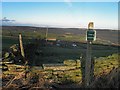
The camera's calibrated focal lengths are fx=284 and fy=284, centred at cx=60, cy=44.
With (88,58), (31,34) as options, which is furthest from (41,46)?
(88,58)

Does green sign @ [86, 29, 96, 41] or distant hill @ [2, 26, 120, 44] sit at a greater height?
distant hill @ [2, 26, 120, 44]

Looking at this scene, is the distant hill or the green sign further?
the distant hill

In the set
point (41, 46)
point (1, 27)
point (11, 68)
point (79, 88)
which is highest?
point (1, 27)

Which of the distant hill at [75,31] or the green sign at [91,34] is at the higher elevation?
the distant hill at [75,31]

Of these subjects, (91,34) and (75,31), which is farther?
(75,31)

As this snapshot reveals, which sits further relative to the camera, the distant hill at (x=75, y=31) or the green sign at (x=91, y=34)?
the distant hill at (x=75, y=31)

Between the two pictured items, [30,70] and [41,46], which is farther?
[41,46]

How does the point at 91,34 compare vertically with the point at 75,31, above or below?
below

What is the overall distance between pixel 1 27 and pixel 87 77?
306cm

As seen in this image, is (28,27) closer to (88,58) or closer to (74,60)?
(74,60)

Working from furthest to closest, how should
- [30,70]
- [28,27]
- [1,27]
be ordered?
[28,27] < [1,27] < [30,70]

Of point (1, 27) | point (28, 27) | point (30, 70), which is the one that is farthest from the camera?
point (28, 27)

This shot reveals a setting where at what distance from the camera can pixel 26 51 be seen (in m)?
7.64

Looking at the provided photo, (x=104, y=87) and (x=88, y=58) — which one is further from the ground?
(x=88, y=58)
